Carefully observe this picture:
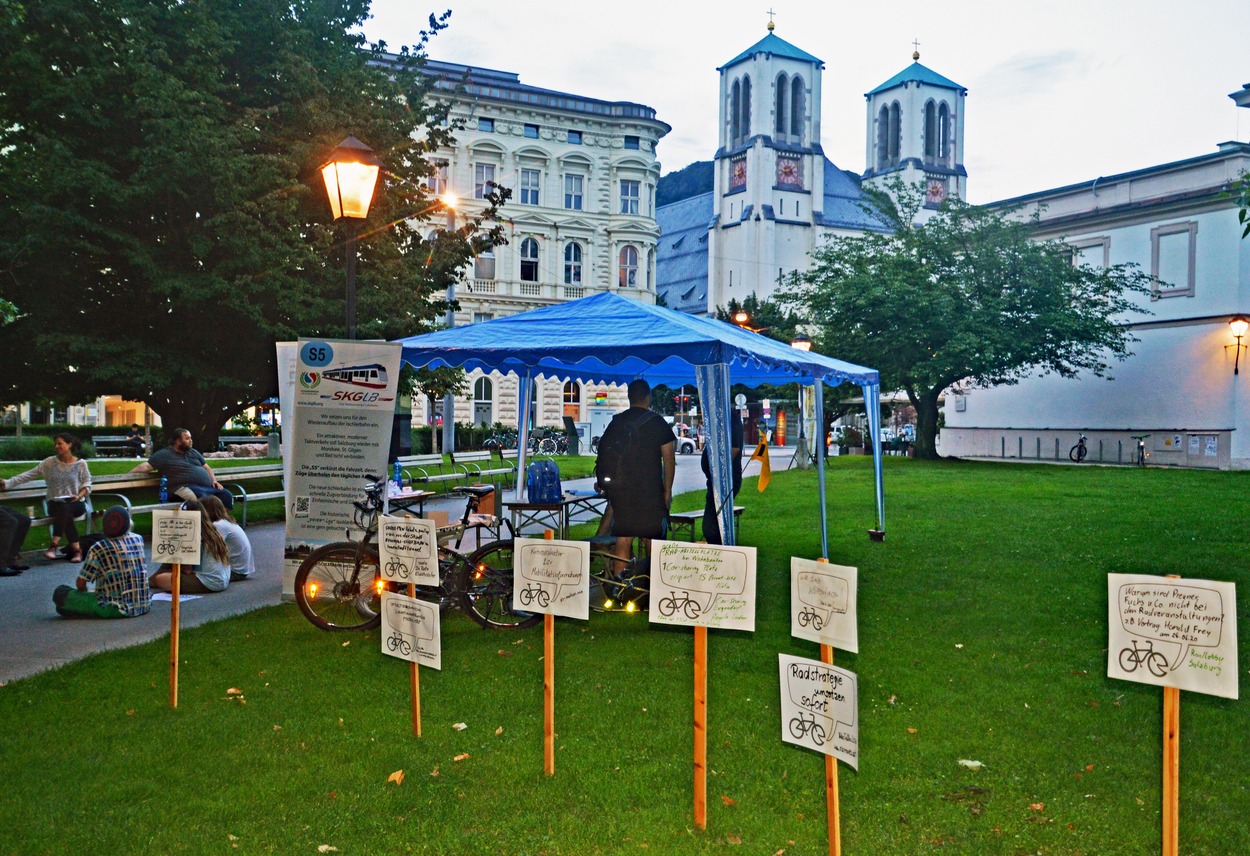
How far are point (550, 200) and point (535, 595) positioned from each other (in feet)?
183

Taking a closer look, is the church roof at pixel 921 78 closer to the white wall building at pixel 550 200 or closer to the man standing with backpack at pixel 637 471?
the white wall building at pixel 550 200

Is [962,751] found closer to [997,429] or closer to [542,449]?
[542,449]

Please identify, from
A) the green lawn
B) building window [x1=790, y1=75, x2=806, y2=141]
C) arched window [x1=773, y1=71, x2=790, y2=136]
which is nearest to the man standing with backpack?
the green lawn

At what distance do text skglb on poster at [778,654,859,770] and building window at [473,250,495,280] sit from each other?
178ft

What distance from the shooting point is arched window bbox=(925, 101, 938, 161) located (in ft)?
321

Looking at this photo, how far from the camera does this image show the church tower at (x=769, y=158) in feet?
294

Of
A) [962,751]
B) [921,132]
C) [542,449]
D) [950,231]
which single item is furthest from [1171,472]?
[921,132]

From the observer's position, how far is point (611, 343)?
35.7ft

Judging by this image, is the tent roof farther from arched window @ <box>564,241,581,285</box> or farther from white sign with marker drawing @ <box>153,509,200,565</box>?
arched window @ <box>564,241,581,285</box>

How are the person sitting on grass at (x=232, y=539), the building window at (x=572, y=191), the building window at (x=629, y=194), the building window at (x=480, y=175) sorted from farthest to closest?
the building window at (x=629, y=194) < the building window at (x=572, y=191) < the building window at (x=480, y=175) < the person sitting on grass at (x=232, y=539)

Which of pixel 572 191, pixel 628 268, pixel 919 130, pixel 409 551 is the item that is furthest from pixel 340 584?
pixel 919 130

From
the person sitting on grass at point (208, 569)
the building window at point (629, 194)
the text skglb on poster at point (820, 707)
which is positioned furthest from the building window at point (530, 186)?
the text skglb on poster at point (820, 707)

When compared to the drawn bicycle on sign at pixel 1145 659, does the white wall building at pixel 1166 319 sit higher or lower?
higher

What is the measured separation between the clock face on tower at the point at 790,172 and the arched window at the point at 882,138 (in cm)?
1092
